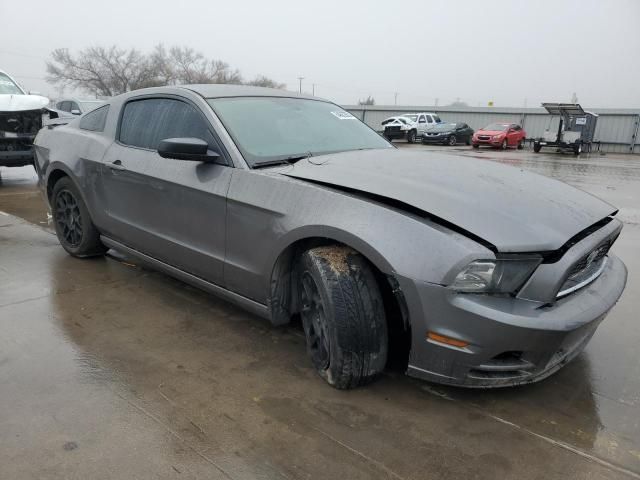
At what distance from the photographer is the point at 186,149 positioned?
2.85m

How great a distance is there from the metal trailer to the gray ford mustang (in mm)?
22525

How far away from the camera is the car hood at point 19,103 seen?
799 cm

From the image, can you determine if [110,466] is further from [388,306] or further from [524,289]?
[524,289]

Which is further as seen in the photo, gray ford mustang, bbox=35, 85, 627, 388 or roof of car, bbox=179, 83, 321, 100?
roof of car, bbox=179, 83, 321, 100

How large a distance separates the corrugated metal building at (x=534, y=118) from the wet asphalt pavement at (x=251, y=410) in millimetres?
24550

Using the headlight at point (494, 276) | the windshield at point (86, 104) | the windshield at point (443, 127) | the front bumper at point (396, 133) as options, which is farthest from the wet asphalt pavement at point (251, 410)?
the windshield at point (443, 127)

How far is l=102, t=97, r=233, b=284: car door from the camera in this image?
301 centimetres

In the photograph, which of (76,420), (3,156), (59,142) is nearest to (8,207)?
(3,156)

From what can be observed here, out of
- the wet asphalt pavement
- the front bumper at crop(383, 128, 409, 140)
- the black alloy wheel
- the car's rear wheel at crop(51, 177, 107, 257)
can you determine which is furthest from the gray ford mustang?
the front bumper at crop(383, 128, 409, 140)

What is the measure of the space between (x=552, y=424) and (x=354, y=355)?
954 millimetres

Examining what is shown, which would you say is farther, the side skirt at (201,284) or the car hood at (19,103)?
the car hood at (19,103)

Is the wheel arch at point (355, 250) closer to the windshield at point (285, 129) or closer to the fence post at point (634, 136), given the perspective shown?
the windshield at point (285, 129)

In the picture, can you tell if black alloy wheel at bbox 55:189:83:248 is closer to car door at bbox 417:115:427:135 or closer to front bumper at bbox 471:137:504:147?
front bumper at bbox 471:137:504:147

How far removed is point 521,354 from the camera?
2154 mm
